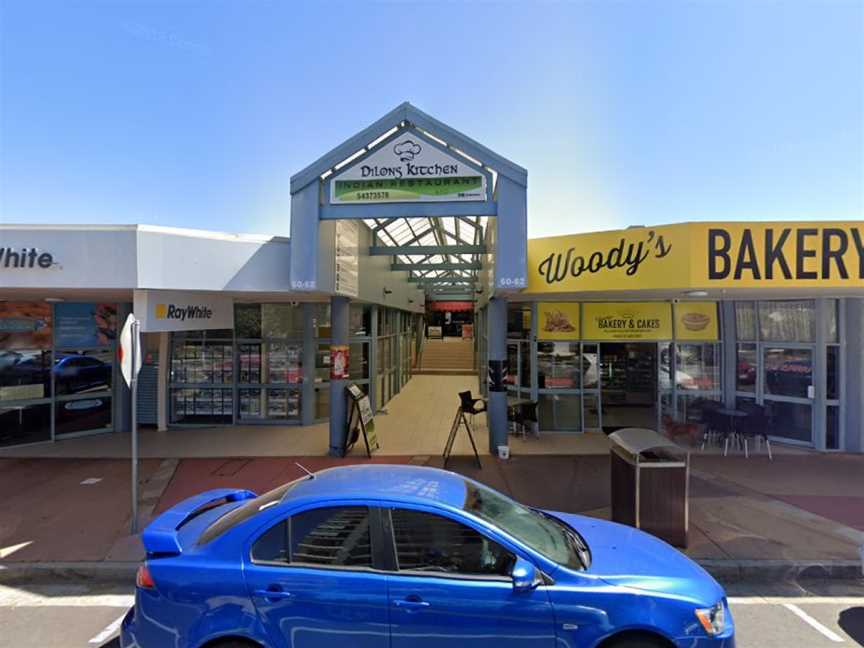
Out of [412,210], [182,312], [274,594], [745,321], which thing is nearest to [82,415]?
[182,312]

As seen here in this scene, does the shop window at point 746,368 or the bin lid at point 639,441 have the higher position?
the shop window at point 746,368

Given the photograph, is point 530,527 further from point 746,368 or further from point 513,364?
point 746,368

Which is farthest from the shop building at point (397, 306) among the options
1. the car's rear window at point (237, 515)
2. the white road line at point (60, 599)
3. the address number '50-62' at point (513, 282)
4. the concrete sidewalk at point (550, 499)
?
the car's rear window at point (237, 515)

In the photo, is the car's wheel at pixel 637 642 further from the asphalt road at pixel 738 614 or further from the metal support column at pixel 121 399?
the metal support column at pixel 121 399

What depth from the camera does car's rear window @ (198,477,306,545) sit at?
2936mm

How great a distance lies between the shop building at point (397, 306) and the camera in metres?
6.39

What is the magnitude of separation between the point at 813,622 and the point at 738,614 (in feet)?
1.94

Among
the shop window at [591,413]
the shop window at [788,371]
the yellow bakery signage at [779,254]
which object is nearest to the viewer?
the yellow bakery signage at [779,254]

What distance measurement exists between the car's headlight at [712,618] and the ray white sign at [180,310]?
7.13 m

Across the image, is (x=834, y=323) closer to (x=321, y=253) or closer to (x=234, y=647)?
(x=321, y=253)

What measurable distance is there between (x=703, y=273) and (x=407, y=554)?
599 cm

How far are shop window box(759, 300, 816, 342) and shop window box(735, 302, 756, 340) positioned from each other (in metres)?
0.15

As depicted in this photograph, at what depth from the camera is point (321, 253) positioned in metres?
7.24

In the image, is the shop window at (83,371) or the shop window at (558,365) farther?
the shop window at (558,365)
